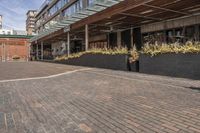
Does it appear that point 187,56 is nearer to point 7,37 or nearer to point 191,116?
point 191,116

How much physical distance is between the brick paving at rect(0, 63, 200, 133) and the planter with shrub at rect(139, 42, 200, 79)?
6.89 ft

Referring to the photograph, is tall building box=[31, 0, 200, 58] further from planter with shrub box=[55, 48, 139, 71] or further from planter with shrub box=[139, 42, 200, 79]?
planter with shrub box=[139, 42, 200, 79]

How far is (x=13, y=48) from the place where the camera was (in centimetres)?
5228

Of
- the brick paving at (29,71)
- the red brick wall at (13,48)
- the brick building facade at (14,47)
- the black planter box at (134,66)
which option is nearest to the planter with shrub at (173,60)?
the black planter box at (134,66)

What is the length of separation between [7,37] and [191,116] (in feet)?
175

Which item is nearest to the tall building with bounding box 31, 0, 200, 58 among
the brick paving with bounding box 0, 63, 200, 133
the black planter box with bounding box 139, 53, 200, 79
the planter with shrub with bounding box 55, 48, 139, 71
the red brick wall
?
the planter with shrub with bounding box 55, 48, 139, 71

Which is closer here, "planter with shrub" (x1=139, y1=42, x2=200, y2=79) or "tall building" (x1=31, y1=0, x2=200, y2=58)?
"planter with shrub" (x1=139, y1=42, x2=200, y2=79)

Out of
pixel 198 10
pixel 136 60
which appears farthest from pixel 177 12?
pixel 136 60

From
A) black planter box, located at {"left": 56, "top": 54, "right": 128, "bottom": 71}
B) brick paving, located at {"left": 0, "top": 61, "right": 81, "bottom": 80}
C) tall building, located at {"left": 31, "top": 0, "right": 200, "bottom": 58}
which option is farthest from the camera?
black planter box, located at {"left": 56, "top": 54, "right": 128, "bottom": 71}

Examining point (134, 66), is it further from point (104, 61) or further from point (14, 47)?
point (14, 47)

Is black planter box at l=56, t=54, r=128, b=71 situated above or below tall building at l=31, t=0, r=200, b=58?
below

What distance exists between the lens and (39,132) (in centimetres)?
409

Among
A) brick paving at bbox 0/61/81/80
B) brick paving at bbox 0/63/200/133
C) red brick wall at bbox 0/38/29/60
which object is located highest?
red brick wall at bbox 0/38/29/60

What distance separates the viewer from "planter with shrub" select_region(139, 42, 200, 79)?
971cm
